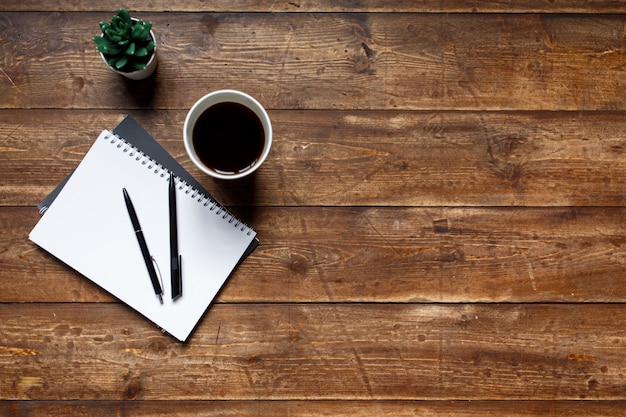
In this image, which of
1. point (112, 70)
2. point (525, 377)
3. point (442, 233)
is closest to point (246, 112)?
point (112, 70)

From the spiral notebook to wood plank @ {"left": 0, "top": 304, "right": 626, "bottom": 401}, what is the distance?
1.7 inches

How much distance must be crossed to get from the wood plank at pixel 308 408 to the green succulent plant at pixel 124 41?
1.74 feet

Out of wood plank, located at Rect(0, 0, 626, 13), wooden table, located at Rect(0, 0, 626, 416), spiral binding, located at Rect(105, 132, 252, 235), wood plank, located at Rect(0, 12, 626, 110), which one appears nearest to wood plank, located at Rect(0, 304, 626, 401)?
wooden table, located at Rect(0, 0, 626, 416)

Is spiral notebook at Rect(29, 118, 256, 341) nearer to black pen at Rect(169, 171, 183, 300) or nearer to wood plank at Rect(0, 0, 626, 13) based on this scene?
black pen at Rect(169, 171, 183, 300)

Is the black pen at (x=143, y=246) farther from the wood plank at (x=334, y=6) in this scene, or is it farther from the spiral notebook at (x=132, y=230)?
the wood plank at (x=334, y=6)

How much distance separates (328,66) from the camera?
34.4 inches

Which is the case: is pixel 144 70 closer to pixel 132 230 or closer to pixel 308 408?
A: pixel 132 230

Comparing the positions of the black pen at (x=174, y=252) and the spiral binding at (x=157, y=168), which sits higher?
the spiral binding at (x=157, y=168)

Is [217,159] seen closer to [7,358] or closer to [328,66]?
[328,66]

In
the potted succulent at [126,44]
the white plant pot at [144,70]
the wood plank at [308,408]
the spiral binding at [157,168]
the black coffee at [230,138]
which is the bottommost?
the wood plank at [308,408]

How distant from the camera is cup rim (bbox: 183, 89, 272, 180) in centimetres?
77

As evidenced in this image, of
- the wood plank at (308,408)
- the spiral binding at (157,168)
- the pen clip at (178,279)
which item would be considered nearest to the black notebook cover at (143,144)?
the spiral binding at (157,168)

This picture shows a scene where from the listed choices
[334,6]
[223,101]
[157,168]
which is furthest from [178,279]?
[334,6]

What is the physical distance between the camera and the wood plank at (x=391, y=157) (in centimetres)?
86
